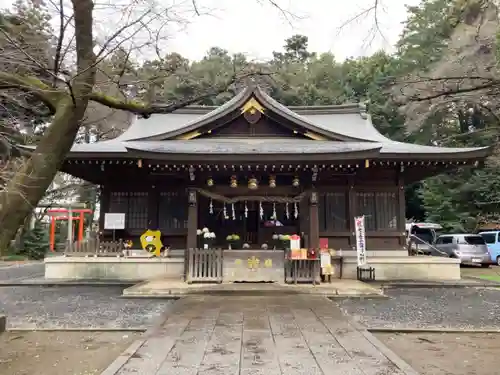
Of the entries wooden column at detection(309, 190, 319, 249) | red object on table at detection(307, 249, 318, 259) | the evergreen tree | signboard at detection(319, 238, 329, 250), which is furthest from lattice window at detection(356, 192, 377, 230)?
the evergreen tree

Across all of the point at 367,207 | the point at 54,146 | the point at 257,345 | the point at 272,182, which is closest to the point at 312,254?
the point at 272,182

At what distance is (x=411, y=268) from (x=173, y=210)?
813 centimetres

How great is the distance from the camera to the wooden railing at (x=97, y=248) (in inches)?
528

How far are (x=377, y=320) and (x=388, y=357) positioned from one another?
2.69 metres

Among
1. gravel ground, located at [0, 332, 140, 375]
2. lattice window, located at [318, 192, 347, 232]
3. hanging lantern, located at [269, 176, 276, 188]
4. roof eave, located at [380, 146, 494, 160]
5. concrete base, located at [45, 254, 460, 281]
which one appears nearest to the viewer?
gravel ground, located at [0, 332, 140, 375]

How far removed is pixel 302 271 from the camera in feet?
37.3

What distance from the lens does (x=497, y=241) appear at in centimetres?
2133

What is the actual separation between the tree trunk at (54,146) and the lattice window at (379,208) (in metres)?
11.6

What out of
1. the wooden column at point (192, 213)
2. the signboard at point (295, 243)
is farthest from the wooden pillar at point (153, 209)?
the signboard at point (295, 243)

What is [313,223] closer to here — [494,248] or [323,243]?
[323,243]

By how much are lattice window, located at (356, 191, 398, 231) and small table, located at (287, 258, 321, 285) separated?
11.9ft

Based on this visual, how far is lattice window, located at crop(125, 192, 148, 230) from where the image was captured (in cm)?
1409

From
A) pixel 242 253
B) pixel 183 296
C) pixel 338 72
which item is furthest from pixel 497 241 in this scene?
pixel 338 72

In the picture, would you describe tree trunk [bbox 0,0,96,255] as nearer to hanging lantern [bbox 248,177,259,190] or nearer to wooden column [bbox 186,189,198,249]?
wooden column [bbox 186,189,198,249]
